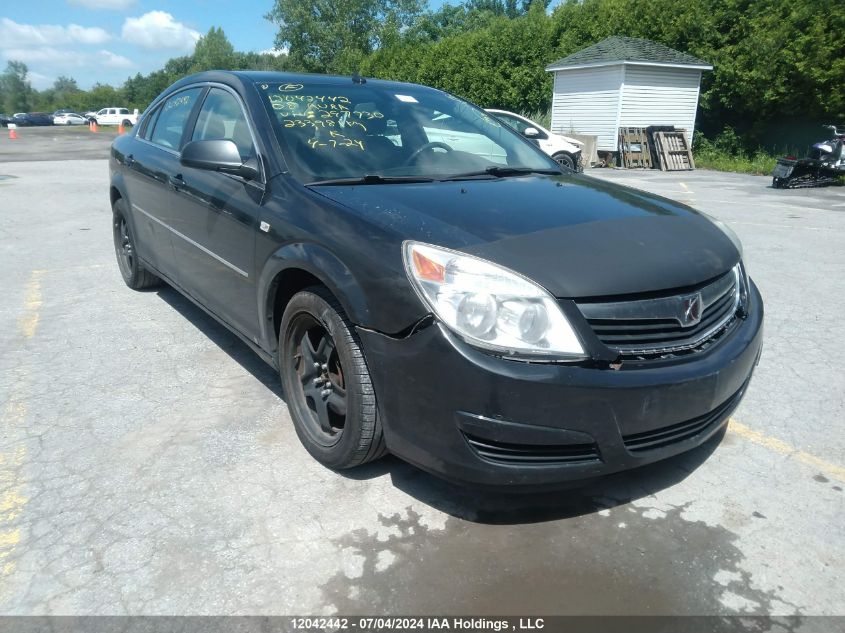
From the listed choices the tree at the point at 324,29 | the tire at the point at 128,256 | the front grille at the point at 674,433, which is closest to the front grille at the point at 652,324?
the front grille at the point at 674,433

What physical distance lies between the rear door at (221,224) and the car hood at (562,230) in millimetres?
604

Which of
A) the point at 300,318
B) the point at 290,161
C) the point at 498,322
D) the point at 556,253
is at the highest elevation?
the point at 290,161

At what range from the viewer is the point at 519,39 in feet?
80.4

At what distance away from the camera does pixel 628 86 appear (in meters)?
20.3

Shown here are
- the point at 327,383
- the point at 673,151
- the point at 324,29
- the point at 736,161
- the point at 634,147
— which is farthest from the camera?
the point at 324,29

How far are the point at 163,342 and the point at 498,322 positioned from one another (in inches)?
122

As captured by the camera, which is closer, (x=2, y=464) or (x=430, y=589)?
(x=430, y=589)

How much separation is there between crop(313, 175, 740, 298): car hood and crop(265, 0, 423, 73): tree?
5511 cm

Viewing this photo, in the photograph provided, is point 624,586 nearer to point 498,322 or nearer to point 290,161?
point 498,322

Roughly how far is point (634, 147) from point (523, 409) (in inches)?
781

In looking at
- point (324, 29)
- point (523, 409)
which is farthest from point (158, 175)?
point (324, 29)

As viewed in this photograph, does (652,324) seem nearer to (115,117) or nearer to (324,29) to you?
(324,29)

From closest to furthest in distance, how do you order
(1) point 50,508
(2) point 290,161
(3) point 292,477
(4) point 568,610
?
(4) point 568,610 < (1) point 50,508 < (3) point 292,477 < (2) point 290,161

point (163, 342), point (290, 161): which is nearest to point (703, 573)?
point (290, 161)
